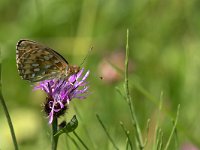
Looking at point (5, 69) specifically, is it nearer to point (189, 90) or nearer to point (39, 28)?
point (39, 28)

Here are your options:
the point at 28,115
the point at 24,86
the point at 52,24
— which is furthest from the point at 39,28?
the point at 28,115

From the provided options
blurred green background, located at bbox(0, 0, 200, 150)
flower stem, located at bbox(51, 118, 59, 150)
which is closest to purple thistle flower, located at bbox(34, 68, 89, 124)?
flower stem, located at bbox(51, 118, 59, 150)

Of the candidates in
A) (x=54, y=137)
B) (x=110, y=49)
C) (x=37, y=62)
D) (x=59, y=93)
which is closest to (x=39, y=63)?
(x=37, y=62)

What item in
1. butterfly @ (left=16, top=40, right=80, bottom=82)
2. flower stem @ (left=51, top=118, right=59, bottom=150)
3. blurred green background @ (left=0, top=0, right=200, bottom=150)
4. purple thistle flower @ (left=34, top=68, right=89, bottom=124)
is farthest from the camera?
blurred green background @ (left=0, top=0, right=200, bottom=150)

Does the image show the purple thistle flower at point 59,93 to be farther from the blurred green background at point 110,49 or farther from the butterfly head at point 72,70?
the blurred green background at point 110,49

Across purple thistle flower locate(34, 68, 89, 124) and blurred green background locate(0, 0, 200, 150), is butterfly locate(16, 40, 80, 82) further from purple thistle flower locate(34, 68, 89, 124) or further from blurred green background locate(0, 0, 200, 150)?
blurred green background locate(0, 0, 200, 150)

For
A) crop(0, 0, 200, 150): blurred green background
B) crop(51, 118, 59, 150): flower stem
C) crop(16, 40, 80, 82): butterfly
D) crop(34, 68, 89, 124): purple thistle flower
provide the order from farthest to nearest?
crop(0, 0, 200, 150): blurred green background → crop(16, 40, 80, 82): butterfly → crop(34, 68, 89, 124): purple thistle flower → crop(51, 118, 59, 150): flower stem
